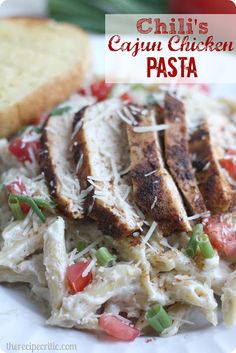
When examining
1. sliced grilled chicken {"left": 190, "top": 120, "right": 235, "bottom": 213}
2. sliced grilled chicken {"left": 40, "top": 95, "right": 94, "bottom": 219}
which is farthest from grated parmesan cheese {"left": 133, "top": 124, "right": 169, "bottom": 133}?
sliced grilled chicken {"left": 40, "top": 95, "right": 94, "bottom": 219}

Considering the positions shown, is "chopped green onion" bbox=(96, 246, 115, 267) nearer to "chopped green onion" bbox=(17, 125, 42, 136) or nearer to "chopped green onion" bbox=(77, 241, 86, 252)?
"chopped green onion" bbox=(77, 241, 86, 252)

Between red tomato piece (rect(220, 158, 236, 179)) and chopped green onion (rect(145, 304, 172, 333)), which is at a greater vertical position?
red tomato piece (rect(220, 158, 236, 179))

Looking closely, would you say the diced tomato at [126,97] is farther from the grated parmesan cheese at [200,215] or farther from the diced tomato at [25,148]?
the grated parmesan cheese at [200,215]

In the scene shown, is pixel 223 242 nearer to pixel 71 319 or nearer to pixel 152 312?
pixel 152 312

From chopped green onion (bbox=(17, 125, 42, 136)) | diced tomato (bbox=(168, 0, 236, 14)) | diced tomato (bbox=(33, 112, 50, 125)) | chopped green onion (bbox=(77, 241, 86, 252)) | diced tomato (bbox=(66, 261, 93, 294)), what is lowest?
diced tomato (bbox=(66, 261, 93, 294))

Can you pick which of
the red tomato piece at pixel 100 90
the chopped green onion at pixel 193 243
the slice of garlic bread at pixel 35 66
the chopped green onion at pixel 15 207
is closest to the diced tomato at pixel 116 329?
the chopped green onion at pixel 193 243

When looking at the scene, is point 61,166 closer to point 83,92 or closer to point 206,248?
point 206,248
